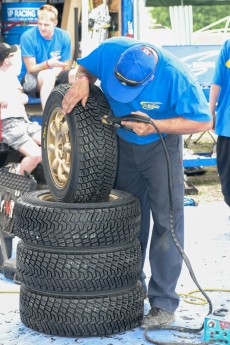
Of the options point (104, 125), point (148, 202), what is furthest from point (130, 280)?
point (104, 125)

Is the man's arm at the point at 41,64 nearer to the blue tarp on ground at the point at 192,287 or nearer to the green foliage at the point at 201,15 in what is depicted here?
the blue tarp on ground at the point at 192,287

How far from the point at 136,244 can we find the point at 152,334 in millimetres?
566

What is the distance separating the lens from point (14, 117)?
845 cm

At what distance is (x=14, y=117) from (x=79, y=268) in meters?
3.88

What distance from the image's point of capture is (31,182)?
6523 mm

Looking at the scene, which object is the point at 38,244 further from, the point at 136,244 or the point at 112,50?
the point at 112,50

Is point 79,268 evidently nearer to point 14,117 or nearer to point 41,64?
point 14,117

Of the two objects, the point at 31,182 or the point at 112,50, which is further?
the point at 31,182

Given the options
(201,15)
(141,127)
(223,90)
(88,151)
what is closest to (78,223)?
(88,151)

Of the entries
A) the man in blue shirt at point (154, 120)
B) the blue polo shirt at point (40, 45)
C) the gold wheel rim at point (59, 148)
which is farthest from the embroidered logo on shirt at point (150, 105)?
the blue polo shirt at point (40, 45)

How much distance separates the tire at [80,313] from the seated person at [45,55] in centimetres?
510

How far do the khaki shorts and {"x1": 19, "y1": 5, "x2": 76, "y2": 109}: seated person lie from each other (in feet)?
4.43

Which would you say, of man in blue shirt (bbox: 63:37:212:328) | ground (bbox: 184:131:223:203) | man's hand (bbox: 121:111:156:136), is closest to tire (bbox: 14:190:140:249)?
man in blue shirt (bbox: 63:37:212:328)

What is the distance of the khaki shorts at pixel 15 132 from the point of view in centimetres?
843
